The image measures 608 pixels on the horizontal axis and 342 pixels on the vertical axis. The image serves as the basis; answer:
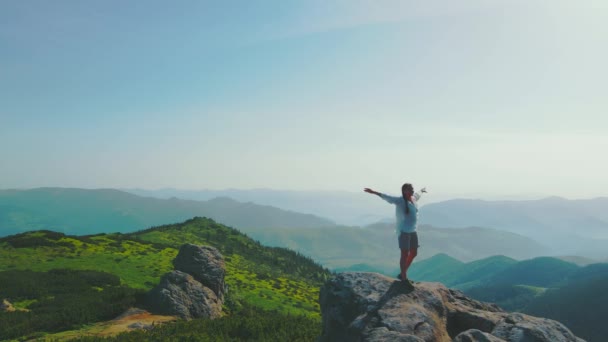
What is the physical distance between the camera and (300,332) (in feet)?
94.6

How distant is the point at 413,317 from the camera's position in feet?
47.6

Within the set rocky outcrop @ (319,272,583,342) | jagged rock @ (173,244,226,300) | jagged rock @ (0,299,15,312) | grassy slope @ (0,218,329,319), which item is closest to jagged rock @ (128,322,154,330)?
jagged rock @ (0,299,15,312)

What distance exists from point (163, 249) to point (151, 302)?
41979 mm

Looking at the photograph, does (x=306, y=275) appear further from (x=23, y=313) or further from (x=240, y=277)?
A: (x=23, y=313)

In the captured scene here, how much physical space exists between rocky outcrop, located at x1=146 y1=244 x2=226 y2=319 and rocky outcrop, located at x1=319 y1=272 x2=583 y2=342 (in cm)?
2434

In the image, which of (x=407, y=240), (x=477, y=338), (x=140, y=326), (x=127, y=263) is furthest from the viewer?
(x=127, y=263)

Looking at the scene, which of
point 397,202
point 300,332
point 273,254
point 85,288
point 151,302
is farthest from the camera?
point 273,254

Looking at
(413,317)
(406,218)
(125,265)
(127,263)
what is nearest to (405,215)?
(406,218)

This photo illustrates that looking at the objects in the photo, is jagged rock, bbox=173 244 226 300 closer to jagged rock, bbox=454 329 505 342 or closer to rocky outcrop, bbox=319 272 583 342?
rocky outcrop, bbox=319 272 583 342

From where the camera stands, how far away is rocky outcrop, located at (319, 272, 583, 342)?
Answer: 13.9 m

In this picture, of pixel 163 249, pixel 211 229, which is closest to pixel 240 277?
pixel 163 249

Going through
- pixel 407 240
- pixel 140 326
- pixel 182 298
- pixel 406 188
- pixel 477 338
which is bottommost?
pixel 182 298

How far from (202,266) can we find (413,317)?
119 ft

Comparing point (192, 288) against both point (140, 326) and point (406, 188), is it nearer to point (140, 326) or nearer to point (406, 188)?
point (140, 326)
